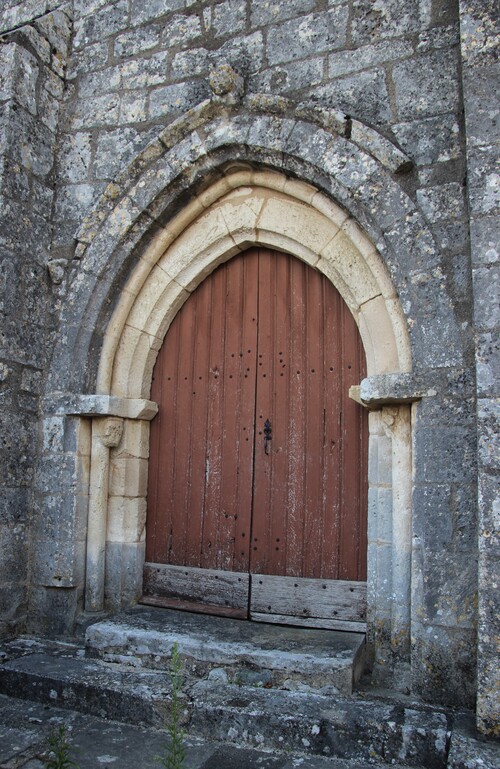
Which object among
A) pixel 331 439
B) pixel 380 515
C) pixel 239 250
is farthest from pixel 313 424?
pixel 239 250

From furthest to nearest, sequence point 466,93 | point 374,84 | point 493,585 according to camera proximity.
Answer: point 374,84, point 466,93, point 493,585

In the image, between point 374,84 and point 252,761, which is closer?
point 252,761

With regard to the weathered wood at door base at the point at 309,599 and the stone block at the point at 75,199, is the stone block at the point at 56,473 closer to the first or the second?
the weathered wood at door base at the point at 309,599

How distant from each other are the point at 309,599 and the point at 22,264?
2.60 m

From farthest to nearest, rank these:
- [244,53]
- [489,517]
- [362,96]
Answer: [244,53] < [362,96] < [489,517]

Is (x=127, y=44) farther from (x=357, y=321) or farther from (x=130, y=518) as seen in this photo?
(x=130, y=518)

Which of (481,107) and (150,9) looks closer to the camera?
(481,107)

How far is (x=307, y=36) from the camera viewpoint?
3500 mm

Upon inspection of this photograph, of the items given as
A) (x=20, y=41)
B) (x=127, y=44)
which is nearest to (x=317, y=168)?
(x=127, y=44)

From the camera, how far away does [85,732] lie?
2.78 m

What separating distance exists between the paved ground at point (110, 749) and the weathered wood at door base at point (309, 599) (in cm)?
87

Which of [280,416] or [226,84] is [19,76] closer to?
[226,84]

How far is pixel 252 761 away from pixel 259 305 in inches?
93.0

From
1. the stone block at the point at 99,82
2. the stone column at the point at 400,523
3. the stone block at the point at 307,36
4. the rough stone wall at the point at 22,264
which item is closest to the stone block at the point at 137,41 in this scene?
the stone block at the point at 99,82
